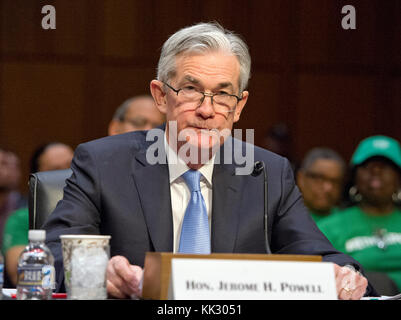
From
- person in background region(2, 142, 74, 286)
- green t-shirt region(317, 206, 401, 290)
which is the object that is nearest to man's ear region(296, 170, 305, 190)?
green t-shirt region(317, 206, 401, 290)

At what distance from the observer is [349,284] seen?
68.4 inches

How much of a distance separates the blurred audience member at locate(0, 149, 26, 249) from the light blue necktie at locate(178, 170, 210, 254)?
232cm

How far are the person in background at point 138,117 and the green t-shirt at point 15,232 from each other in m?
0.70

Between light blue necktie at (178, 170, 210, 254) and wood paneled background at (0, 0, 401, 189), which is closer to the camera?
light blue necktie at (178, 170, 210, 254)

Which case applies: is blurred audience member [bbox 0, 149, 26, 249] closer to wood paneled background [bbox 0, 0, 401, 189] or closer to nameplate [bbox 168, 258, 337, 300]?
wood paneled background [bbox 0, 0, 401, 189]

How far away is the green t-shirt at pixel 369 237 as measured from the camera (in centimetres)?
388

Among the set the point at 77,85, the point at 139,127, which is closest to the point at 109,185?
the point at 139,127

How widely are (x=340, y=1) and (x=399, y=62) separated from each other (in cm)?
77

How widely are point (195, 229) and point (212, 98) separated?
1.26 ft

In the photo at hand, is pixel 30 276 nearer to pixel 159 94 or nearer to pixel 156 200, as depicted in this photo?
pixel 156 200

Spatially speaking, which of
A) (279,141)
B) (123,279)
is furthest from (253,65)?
(123,279)

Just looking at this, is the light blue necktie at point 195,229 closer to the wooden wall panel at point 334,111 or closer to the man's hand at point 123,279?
the man's hand at point 123,279

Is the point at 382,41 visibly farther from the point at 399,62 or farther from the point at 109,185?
the point at 109,185

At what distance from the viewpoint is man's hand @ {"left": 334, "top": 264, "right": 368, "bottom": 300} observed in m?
1.72
